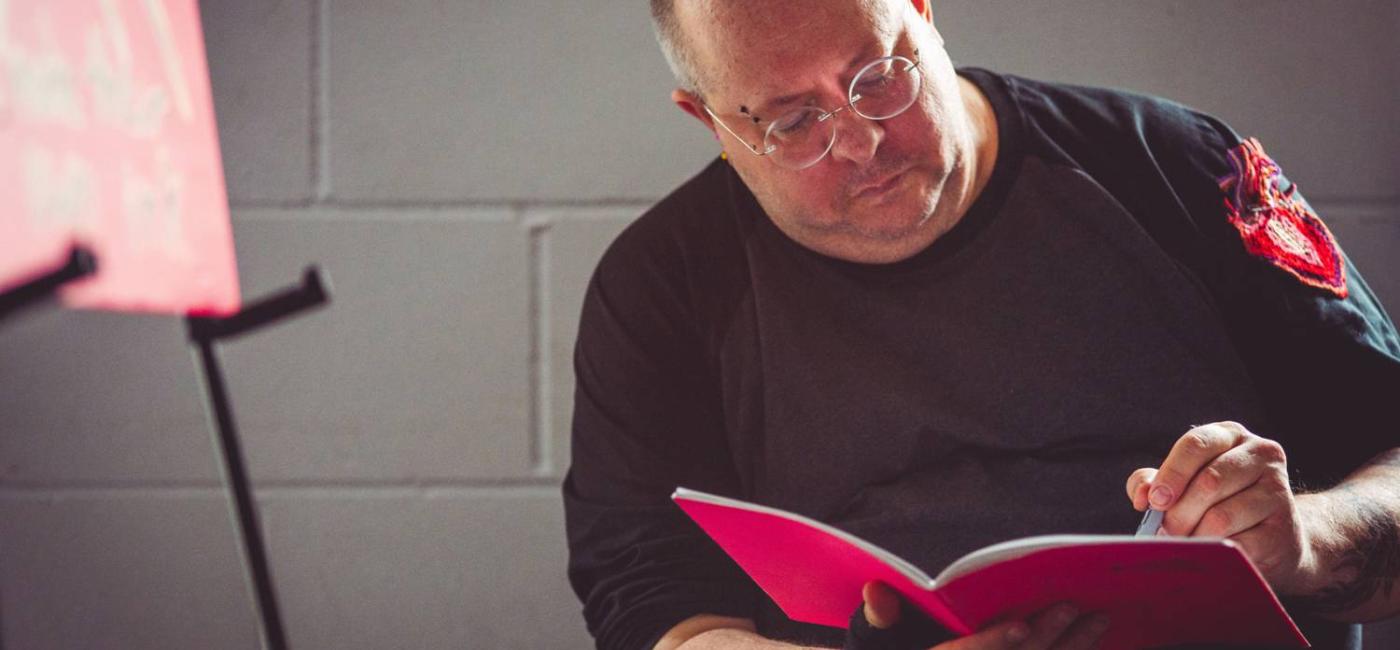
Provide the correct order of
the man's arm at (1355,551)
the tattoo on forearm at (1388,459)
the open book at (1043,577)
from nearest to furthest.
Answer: the open book at (1043,577)
the man's arm at (1355,551)
the tattoo on forearm at (1388,459)

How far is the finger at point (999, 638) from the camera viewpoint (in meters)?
0.76

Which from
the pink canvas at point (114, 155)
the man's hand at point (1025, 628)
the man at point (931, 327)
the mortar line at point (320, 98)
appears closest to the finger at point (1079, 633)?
the man's hand at point (1025, 628)

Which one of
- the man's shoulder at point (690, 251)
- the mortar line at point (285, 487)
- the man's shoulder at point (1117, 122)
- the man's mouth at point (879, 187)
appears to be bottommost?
the mortar line at point (285, 487)

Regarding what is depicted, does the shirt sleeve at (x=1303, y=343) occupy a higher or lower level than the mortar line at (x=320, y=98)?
lower

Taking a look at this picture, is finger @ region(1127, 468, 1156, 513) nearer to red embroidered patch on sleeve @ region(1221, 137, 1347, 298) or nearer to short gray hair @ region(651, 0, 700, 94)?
red embroidered patch on sleeve @ region(1221, 137, 1347, 298)

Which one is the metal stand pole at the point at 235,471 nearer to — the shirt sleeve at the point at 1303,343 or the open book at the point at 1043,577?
the open book at the point at 1043,577

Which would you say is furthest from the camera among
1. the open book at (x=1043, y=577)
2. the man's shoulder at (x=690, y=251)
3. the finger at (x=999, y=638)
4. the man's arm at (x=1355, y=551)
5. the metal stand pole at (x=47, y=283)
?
the man's shoulder at (x=690, y=251)

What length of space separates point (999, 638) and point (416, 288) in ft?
3.16

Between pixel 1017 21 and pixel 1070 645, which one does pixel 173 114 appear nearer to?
pixel 1070 645

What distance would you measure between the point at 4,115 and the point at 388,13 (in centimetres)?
95

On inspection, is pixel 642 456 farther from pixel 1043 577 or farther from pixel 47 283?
pixel 47 283

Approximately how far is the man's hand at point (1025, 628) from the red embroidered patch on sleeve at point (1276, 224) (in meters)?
0.44

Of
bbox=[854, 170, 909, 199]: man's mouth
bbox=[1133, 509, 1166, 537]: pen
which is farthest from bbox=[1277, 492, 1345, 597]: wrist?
bbox=[854, 170, 909, 199]: man's mouth

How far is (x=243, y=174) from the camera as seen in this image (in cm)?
148
